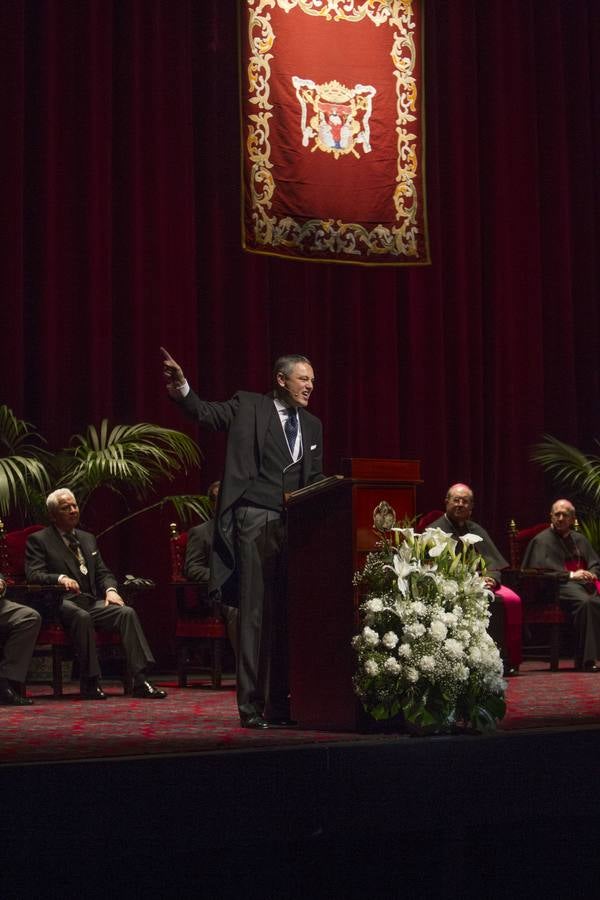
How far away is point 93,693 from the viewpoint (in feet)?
19.2

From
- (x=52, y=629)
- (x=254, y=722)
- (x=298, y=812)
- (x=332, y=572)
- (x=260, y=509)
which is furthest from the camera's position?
(x=52, y=629)

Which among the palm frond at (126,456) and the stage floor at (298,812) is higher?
the palm frond at (126,456)

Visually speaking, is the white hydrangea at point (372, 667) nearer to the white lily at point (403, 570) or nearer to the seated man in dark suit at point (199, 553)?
the white lily at point (403, 570)

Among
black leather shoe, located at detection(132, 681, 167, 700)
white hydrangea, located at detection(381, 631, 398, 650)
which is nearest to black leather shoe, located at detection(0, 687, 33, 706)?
black leather shoe, located at detection(132, 681, 167, 700)

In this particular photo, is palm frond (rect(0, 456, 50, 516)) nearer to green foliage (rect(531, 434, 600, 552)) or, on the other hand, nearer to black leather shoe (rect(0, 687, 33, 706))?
black leather shoe (rect(0, 687, 33, 706))

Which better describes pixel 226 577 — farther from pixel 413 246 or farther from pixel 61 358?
pixel 413 246

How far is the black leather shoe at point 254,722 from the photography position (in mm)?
4070

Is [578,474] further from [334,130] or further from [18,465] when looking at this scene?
[18,465]

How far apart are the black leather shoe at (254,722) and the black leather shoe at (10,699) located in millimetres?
1652

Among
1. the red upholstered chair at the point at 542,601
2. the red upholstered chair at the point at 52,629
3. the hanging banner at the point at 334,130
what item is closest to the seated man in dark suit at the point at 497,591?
the red upholstered chair at the point at 542,601

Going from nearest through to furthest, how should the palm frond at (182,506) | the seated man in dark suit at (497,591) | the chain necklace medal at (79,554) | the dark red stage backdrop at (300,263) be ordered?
1. the chain necklace medal at (79,554)
2. the seated man in dark suit at (497,591)
3. the palm frond at (182,506)
4. the dark red stage backdrop at (300,263)

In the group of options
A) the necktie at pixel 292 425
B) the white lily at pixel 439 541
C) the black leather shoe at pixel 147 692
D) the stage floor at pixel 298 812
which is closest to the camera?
the stage floor at pixel 298 812

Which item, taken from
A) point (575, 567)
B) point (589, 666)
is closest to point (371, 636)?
point (589, 666)

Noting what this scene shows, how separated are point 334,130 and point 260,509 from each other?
13.6 ft
